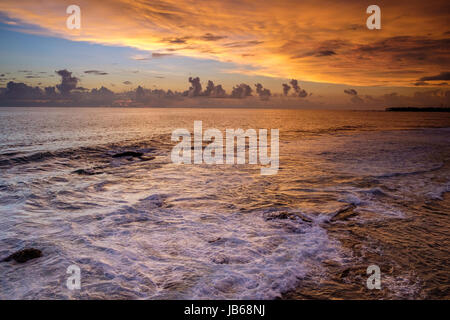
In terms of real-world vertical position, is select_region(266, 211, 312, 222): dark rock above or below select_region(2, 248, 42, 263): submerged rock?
above

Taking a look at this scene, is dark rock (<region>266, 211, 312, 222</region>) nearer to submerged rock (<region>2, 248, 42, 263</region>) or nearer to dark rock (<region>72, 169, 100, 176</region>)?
submerged rock (<region>2, 248, 42, 263</region>)

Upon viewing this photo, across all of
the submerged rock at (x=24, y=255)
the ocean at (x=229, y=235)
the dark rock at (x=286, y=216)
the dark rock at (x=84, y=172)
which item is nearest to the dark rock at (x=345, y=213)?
the ocean at (x=229, y=235)

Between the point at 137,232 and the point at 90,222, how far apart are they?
66.6 inches

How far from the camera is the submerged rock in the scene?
530 centimetres

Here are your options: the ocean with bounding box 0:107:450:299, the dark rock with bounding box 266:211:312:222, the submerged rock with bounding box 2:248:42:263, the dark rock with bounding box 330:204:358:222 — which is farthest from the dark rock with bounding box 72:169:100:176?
the dark rock with bounding box 330:204:358:222

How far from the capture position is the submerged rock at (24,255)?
5303 millimetres

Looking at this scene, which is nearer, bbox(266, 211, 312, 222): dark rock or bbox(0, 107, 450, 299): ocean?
bbox(0, 107, 450, 299): ocean

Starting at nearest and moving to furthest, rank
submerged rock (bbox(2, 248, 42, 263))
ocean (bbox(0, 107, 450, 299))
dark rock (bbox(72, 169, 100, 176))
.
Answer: ocean (bbox(0, 107, 450, 299)) < submerged rock (bbox(2, 248, 42, 263)) < dark rock (bbox(72, 169, 100, 176))

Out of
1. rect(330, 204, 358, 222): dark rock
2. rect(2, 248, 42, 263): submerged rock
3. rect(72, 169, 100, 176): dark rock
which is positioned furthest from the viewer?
rect(72, 169, 100, 176): dark rock

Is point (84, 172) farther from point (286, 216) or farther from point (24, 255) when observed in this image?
point (286, 216)

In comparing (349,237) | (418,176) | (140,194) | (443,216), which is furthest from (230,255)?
(418,176)
